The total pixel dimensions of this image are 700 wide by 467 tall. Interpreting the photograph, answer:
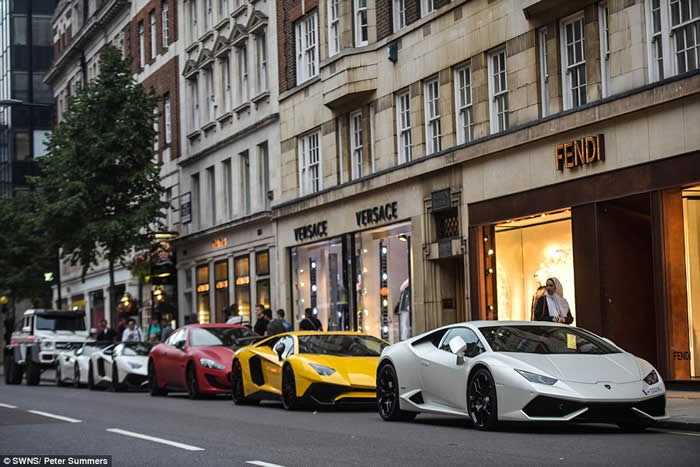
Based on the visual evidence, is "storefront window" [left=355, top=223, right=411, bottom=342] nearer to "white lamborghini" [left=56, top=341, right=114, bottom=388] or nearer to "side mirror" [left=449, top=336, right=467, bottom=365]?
"white lamborghini" [left=56, top=341, right=114, bottom=388]

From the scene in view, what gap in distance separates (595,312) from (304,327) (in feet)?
28.5

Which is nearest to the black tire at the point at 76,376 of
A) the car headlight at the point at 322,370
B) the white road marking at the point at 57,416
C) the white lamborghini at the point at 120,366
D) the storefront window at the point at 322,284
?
the white lamborghini at the point at 120,366

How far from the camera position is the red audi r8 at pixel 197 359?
25.1 m

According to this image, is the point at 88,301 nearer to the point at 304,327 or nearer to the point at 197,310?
the point at 197,310

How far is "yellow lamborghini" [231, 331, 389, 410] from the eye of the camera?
1938 cm

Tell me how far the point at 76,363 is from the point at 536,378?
22.6m

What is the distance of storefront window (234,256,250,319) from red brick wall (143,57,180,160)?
307 inches

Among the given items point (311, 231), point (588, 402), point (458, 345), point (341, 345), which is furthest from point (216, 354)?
point (588, 402)

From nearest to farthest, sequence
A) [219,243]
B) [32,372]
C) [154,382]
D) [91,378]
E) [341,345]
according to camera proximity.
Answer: [341,345], [154,382], [91,378], [32,372], [219,243]

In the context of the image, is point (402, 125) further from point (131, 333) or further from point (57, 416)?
point (57, 416)

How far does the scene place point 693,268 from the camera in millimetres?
20969

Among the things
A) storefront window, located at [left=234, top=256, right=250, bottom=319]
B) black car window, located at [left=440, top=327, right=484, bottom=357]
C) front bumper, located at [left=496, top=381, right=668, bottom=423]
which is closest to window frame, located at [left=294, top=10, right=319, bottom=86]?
storefront window, located at [left=234, top=256, right=250, bottom=319]

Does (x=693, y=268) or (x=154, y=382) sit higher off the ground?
(x=693, y=268)

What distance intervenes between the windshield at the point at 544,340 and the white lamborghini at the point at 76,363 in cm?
1960
